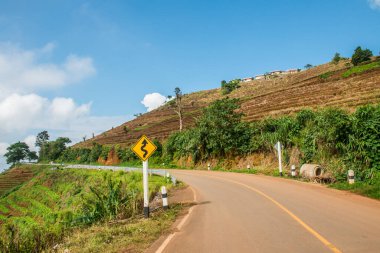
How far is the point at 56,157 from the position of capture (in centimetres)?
10638

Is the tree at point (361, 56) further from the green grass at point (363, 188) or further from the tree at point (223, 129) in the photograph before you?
the green grass at point (363, 188)

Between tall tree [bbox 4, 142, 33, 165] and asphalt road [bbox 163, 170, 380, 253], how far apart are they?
14168 cm

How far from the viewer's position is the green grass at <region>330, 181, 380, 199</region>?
1269 cm

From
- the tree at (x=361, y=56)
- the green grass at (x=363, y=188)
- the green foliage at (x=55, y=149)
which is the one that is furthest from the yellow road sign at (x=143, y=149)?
the green foliage at (x=55, y=149)

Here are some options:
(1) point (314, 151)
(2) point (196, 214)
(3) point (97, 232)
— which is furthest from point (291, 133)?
(3) point (97, 232)

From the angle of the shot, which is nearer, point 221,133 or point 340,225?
point 340,225

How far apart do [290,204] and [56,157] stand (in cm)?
10594

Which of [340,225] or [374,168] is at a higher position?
[374,168]

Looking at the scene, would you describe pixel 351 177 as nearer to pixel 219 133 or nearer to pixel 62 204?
pixel 219 133

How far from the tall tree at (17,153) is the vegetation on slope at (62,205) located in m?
87.0

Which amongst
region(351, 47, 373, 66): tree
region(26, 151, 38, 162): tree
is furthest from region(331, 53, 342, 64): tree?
region(26, 151, 38, 162): tree

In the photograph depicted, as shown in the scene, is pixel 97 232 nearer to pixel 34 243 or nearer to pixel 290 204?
pixel 34 243

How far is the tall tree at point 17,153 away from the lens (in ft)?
443

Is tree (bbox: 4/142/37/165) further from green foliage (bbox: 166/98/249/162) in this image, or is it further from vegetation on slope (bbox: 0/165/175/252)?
green foliage (bbox: 166/98/249/162)
